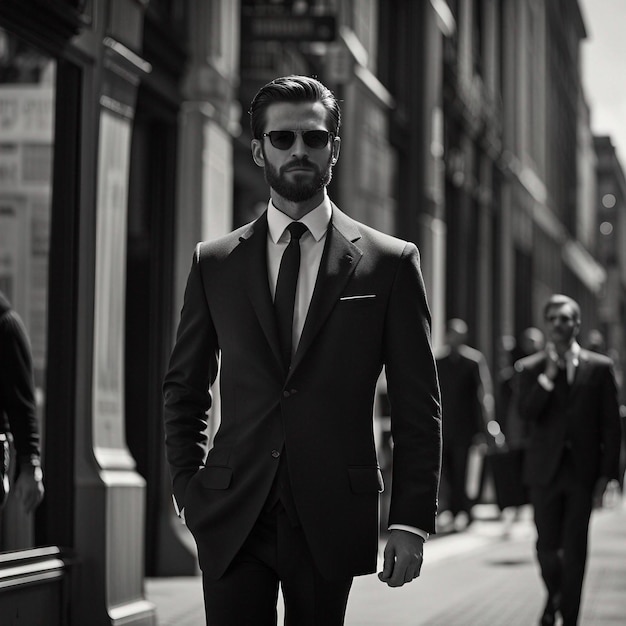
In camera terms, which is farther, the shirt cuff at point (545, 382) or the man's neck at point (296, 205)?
the shirt cuff at point (545, 382)

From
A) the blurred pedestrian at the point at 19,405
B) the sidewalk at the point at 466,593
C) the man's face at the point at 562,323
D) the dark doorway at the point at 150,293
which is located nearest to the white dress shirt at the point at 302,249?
the blurred pedestrian at the point at 19,405

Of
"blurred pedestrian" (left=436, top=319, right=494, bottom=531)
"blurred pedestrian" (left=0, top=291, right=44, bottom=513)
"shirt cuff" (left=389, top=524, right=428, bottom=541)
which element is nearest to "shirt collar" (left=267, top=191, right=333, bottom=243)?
"shirt cuff" (left=389, top=524, right=428, bottom=541)

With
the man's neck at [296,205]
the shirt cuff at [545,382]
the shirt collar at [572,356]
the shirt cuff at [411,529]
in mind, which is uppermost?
the man's neck at [296,205]

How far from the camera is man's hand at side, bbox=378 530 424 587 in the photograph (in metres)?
3.91

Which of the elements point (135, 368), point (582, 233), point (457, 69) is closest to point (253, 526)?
point (135, 368)

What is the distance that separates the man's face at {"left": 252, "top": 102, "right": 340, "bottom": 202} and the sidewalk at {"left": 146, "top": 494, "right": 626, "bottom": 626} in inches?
207

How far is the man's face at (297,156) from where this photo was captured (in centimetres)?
400

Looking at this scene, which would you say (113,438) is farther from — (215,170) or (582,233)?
(582,233)

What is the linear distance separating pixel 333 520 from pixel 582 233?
56.5 meters

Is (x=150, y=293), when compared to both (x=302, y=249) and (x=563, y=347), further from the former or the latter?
(x=302, y=249)

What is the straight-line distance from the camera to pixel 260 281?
13.3ft

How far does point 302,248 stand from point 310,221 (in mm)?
72

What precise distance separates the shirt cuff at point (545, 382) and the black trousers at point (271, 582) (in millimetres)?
5010

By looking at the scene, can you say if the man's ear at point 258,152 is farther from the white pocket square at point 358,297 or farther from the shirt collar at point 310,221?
the white pocket square at point 358,297
